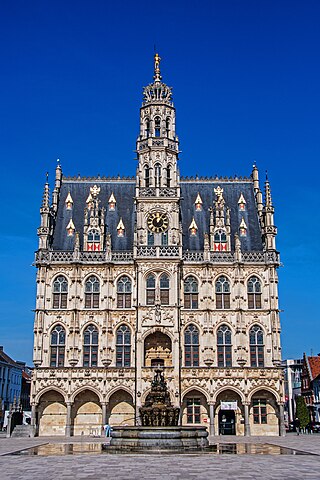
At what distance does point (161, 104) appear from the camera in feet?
215

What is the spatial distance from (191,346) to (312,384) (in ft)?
127

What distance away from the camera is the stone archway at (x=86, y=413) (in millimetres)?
57156

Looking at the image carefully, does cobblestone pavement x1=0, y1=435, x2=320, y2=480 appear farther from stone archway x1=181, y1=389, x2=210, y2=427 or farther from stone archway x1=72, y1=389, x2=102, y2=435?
stone archway x1=181, y1=389, x2=210, y2=427

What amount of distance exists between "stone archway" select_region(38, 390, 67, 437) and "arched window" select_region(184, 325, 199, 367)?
12.7 meters

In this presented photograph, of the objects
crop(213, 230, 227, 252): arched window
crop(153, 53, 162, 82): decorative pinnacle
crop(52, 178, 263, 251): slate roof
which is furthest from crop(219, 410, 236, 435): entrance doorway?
crop(153, 53, 162, 82): decorative pinnacle

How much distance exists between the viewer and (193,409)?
190 ft

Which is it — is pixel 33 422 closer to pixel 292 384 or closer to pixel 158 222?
pixel 158 222

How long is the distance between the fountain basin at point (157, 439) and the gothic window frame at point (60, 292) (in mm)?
27848

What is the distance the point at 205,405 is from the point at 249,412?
428cm

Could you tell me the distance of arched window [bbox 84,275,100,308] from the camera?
197ft

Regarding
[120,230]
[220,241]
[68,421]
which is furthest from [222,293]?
[68,421]

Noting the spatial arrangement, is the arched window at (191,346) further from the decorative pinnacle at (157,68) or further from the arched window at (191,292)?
the decorative pinnacle at (157,68)

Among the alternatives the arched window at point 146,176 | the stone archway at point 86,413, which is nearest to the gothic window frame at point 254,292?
the arched window at point 146,176

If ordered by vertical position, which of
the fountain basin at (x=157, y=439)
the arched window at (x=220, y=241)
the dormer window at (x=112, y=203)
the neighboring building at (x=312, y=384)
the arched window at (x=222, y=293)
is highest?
the dormer window at (x=112, y=203)
